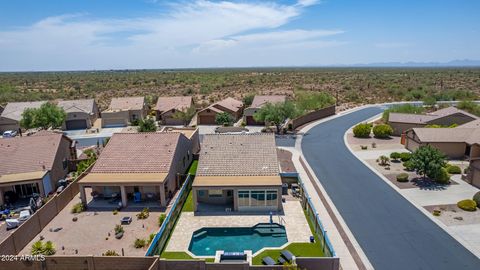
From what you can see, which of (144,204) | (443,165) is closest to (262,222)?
(144,204)

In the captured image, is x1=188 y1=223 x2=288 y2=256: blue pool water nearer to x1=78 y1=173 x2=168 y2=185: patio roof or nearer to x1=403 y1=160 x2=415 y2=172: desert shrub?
x1=78 y1=173 x2=168 y2=185: patio roof

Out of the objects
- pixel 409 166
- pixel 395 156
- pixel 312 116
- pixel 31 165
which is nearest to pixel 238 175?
pixel 409 166

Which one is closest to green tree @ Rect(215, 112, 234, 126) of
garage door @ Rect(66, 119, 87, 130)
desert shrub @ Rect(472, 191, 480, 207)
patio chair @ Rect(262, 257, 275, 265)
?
garage door @ Rect(66, 119, 87, 130)

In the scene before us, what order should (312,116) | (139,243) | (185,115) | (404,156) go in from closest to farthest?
(139,243)
(404,156)
(185,115)
(312,116)

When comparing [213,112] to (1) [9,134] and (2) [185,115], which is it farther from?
(1) [9,134]

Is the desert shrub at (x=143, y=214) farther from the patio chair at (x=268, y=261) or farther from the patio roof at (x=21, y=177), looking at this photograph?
the patio chair at (x=268, y=261)

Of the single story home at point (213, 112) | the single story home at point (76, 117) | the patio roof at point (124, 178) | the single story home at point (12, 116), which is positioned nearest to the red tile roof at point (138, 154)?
the patio roof at point (124, 178)
